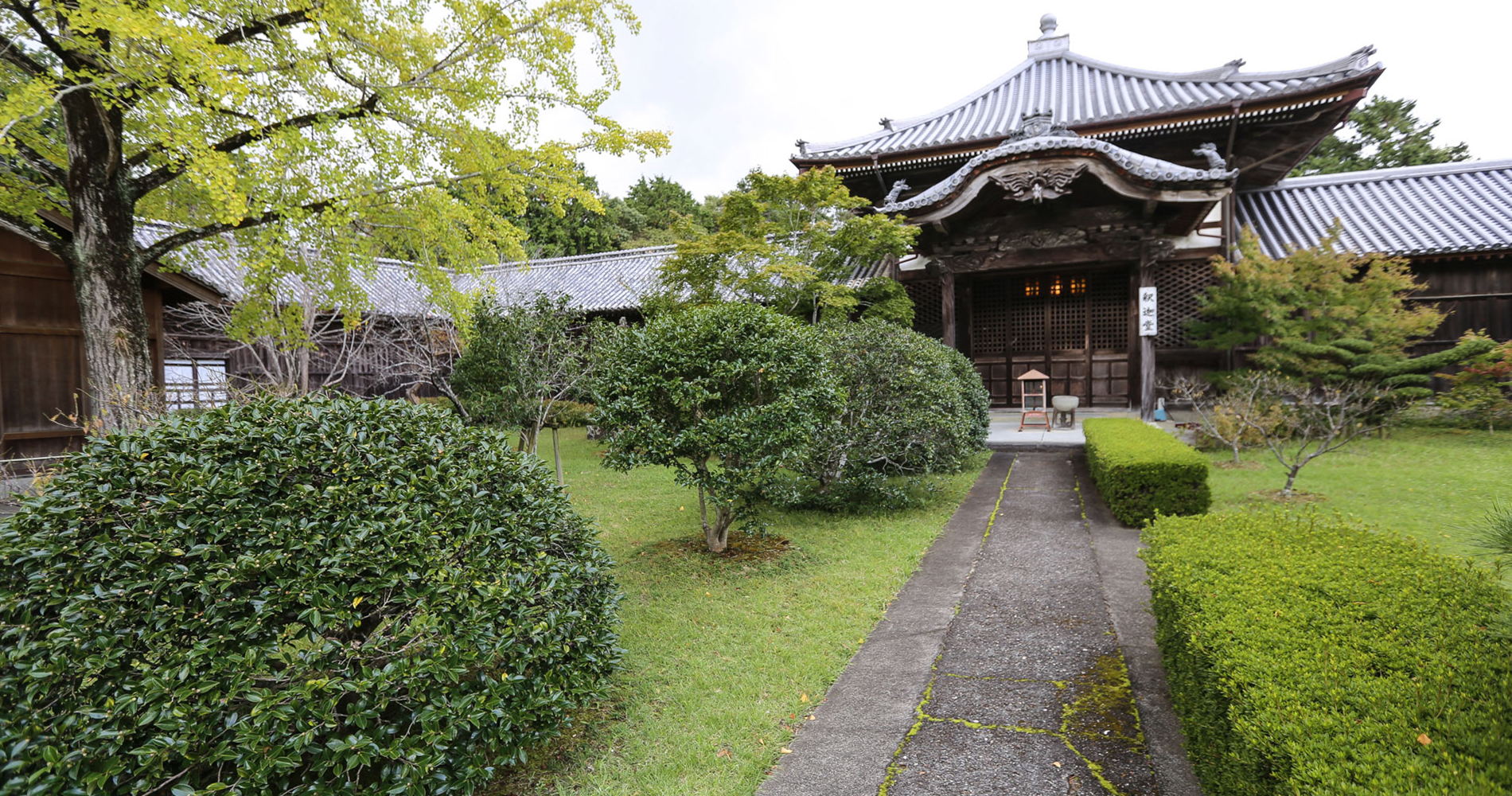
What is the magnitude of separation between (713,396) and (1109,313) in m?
11.9

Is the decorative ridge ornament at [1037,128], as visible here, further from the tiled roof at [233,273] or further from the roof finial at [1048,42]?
the tiled roof at [233,273]

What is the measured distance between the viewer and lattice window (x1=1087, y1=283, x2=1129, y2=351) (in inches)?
537

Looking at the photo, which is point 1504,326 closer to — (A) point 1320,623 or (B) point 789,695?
(A) point 1320,623

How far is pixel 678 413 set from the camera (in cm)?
528

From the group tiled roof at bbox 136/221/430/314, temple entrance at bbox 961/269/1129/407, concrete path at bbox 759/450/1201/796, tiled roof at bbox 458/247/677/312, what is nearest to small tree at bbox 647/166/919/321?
temple entrance at bbox 961/269/1129/407

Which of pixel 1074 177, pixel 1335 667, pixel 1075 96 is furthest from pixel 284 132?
pixel 1075 96

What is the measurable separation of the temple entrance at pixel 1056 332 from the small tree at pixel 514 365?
904cm

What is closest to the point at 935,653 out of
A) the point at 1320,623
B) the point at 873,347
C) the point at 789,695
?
the point at 789,695

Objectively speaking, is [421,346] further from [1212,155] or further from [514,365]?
[1212,155]

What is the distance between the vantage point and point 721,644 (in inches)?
155

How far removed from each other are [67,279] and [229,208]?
6493 mm

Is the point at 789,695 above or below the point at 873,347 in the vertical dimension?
below

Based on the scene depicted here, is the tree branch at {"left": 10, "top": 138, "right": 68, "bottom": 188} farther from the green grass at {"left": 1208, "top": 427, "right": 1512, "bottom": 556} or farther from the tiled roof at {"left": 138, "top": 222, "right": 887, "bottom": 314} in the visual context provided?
the green grass at {"left": 1208, "top": 427, "right": 1512, "bottom": 556}

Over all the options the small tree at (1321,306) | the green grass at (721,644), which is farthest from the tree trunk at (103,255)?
the small tree at (1321,306)
